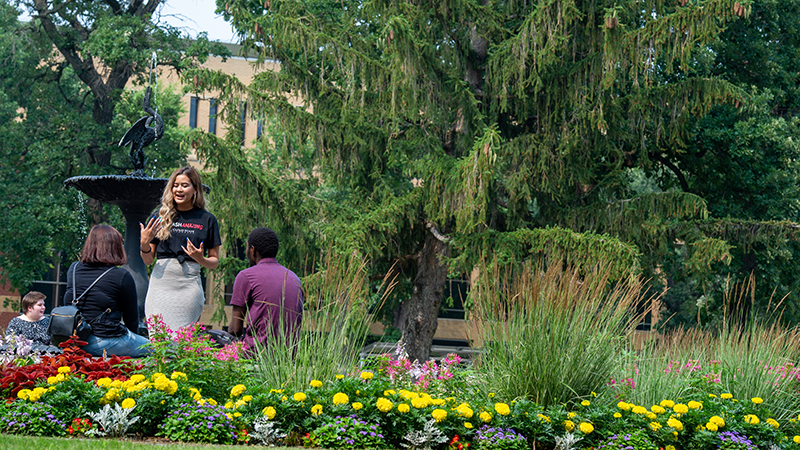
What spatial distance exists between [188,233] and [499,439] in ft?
9.74

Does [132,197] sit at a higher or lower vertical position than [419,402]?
higher

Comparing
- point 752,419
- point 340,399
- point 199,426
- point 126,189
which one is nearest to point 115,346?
point 199,426

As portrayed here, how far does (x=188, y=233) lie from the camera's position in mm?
5918

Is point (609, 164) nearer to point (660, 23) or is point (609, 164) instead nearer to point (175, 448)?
point (660, 23)

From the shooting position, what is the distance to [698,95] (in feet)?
45.8

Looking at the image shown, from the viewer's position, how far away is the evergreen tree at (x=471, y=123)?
13.1 metres

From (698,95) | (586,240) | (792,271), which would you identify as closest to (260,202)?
(586,240)

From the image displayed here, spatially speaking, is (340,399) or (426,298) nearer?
(340,399)

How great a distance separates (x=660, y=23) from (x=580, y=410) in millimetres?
9856

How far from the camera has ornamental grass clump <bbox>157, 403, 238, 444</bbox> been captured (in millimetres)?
4324

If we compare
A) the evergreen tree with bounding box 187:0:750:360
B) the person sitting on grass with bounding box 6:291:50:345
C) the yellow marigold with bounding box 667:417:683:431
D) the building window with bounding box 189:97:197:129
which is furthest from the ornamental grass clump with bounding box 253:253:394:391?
the building window with bounding box 189:97:197:129

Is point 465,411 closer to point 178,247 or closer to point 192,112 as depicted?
point 178,247

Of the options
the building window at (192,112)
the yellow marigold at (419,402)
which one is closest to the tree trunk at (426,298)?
the yellow marigold at (419,402)

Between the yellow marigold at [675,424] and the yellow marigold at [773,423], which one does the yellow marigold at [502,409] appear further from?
the yellow marigold at [773,423]
